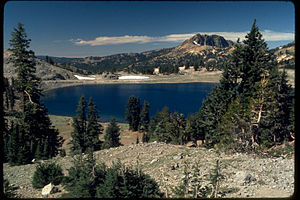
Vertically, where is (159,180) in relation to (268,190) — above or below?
below

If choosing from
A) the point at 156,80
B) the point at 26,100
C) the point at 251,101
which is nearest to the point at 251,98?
the point at 251,101

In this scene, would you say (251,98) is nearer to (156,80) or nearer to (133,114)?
(133,114)

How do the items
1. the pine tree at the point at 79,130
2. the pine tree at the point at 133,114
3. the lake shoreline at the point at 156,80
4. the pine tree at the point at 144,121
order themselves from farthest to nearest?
the lake shoreline at the point at 156,80, the pine tree at the point at 133,114, the pine tree at the point at 144,121, the pine tree at the point at 79,130

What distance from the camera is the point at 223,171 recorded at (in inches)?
296

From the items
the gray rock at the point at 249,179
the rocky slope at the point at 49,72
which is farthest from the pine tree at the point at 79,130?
the rocky slope at the point at 49,72

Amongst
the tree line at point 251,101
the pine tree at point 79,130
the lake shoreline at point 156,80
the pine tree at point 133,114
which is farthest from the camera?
the lake shoreline at point 156,80

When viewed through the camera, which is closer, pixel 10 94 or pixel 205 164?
pixel 205 164

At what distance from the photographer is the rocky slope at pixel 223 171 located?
5.71 meters

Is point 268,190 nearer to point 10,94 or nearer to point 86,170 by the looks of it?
point 86,170

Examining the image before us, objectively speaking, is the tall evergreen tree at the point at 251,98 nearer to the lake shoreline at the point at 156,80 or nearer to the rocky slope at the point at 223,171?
the rocky slope at the point at 223,171

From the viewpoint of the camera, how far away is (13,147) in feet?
47.1

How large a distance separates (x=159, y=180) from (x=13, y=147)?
41.9 feet

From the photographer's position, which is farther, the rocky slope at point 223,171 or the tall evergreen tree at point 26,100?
the tall evergreen tree at point 26,100
